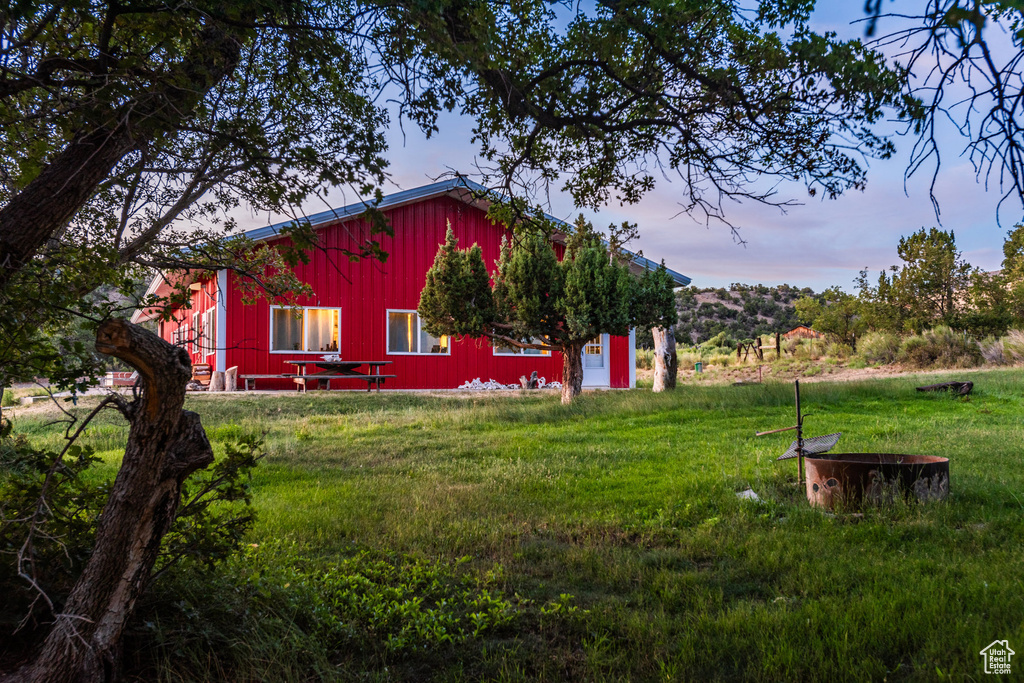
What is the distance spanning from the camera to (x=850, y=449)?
25.8 ft

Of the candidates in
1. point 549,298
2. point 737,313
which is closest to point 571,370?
point 549,298

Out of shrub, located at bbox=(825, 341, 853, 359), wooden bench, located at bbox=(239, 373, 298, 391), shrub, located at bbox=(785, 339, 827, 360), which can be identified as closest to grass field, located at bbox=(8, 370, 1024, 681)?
wooden bench, located at bbox=(239, 373, 298, 391)

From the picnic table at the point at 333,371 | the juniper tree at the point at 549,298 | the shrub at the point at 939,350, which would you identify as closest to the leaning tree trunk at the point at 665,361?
the juniper tree at the point at 549,298

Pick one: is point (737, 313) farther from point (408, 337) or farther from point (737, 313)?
point (408, 337)

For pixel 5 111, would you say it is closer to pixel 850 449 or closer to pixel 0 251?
pixel 0 251

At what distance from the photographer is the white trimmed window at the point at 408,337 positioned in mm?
18781

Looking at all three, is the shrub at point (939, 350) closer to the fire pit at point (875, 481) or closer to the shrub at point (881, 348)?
the shrub at point (881, 348)

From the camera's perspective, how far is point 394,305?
734 inches

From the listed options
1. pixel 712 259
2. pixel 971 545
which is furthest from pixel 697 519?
pixel 712 259

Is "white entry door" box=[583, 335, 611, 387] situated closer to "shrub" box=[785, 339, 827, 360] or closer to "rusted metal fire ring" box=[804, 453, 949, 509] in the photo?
"shrub" box=[785, 339, 827, 360]

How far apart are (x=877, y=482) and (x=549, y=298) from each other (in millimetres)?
8966

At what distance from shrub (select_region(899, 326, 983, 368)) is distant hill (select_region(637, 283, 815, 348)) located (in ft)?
81.0

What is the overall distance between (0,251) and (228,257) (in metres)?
3.59

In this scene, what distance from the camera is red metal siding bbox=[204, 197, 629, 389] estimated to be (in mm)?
17219
